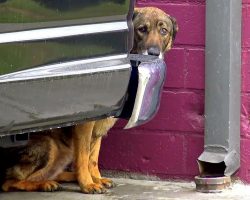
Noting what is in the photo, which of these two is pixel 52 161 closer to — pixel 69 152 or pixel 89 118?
pixel 69 152

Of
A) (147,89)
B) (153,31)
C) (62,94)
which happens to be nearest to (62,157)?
(153,31)

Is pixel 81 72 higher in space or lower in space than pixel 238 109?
higher

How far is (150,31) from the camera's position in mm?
5383

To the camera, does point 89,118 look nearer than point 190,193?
Yes

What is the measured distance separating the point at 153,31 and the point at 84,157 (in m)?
1.28

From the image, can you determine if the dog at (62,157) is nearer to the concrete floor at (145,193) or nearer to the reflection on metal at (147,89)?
the concrete floor at (145,193)

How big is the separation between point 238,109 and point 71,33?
2501mm

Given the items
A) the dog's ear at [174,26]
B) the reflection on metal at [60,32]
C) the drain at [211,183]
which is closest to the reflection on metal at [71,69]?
the reflection on metal at [60,32]

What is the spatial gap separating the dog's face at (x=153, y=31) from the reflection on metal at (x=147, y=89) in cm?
151

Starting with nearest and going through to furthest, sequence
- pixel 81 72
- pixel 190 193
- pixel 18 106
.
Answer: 1. pixel 18 106
2. pixel 81 72
3. pixel 190 193

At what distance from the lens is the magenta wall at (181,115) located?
5.04 meters

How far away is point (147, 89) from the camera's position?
3.33 m

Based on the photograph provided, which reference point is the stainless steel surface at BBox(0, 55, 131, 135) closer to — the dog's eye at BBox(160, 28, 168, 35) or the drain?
the drain

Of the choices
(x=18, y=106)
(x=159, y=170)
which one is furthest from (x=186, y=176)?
(x=18, y=106)
